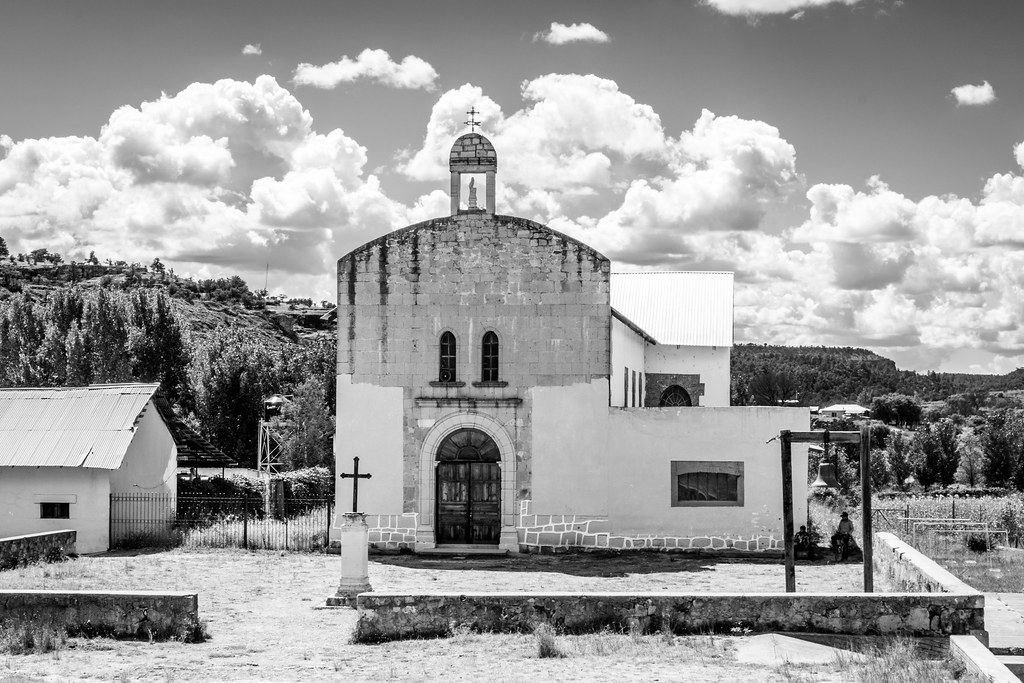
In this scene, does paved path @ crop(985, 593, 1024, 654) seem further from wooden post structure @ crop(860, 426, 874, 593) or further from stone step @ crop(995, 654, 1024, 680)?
wooden post structure @ crop(860, 426, 874, 593)

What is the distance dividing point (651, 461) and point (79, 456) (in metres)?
13.4

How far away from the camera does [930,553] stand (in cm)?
2383

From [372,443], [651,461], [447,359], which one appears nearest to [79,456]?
[372,443]

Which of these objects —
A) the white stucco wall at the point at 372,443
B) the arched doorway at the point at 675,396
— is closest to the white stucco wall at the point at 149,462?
the white stucco wall at the point at 372,443

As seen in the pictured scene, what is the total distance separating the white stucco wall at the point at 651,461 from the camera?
2394cm

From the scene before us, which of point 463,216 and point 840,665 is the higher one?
point 463,216

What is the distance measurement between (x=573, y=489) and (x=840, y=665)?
39.9 ft

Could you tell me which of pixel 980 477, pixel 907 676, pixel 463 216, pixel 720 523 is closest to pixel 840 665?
pixel 907 676

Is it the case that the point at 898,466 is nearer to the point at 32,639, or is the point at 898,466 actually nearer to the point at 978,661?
the point at 978,661

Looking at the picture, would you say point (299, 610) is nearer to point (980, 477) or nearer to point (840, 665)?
point (840, 665)

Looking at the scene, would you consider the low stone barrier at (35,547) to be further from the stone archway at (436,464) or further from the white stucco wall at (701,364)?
the white stucco wall at (701,364)

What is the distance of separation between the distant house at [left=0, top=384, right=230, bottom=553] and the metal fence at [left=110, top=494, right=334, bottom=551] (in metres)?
0.47

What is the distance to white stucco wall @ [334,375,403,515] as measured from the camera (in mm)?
24031

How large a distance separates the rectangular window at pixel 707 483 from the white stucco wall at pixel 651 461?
13cm
